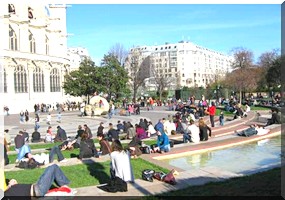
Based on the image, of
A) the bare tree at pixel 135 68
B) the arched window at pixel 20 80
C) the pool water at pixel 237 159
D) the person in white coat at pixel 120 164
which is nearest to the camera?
the person in white coat at pixel 120 164

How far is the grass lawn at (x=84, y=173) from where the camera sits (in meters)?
11.1

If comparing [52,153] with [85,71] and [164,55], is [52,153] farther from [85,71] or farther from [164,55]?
[164,55]

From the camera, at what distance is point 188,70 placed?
591 feet

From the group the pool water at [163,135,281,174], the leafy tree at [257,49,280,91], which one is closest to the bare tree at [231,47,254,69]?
the leafy tree at [257,49,280,91]

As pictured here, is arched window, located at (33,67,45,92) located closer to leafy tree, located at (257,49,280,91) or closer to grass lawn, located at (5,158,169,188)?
leafy tree, located at (257,49,280,91)

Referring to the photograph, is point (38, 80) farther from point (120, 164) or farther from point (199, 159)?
point (120, 164)

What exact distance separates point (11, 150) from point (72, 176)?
8234 mm

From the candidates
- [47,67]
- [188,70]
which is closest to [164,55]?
[188,70]

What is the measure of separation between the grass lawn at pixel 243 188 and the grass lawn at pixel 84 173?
9.46ft

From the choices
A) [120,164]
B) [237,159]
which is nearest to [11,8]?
[237,159]

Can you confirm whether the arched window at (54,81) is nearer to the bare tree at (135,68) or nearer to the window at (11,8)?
the window at (11,8)

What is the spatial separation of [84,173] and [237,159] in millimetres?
6070

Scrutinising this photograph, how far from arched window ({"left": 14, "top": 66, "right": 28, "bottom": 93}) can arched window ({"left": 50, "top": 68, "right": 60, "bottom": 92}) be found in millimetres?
6507

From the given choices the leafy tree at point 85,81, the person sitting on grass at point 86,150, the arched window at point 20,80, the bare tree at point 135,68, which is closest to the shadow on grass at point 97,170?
the person sitting on grass at point 86,150
